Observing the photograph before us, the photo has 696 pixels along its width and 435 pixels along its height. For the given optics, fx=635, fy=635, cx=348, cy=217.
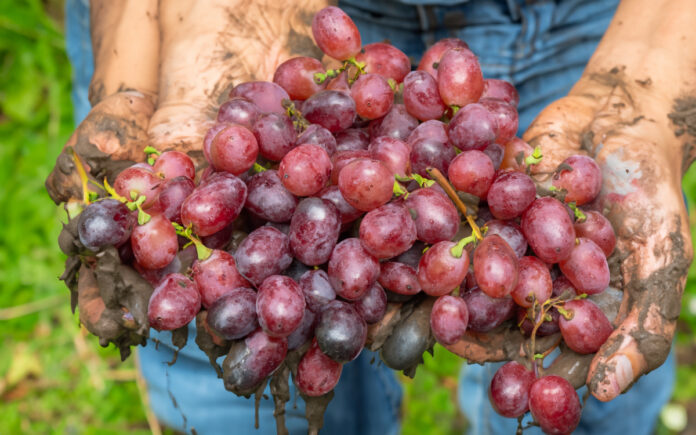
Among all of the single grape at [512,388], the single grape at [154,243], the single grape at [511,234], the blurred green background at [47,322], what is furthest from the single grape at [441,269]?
the blurred green background at [47,322]

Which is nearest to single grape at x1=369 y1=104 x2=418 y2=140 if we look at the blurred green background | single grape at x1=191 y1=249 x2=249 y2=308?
single grape at x1=191 y1=249 x2=249 y2=308

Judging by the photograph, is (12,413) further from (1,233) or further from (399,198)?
(399,198)

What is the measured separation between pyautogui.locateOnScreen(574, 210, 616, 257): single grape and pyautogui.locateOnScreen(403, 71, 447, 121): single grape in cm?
37

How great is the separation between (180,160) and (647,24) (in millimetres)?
1216

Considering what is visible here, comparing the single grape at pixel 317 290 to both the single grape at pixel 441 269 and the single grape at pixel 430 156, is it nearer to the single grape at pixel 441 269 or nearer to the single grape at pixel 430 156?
the single grape at pixel 441 269

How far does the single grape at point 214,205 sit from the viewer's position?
1.12 metres

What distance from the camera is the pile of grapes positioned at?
109cm

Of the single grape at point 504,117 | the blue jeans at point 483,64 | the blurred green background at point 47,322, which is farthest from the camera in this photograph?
the blurred green background at point 47,322

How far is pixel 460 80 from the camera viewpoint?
1312 mm

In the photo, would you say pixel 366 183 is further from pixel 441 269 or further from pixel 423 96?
pixel 423 96

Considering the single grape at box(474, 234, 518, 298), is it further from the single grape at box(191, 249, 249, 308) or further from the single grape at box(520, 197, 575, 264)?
the single grape at box(191, 249, 249, 308)

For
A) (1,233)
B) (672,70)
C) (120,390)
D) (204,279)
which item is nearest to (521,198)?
(204,279)

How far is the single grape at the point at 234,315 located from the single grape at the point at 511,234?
0.47 meters

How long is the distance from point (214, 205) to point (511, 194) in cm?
54
